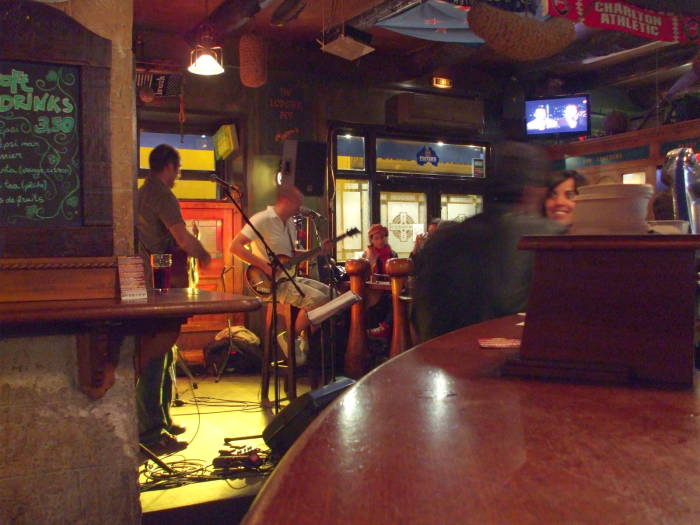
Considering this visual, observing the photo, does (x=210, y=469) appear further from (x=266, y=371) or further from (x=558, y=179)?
(x=558, y=179)

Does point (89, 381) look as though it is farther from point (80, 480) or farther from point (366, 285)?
point (366, 285)

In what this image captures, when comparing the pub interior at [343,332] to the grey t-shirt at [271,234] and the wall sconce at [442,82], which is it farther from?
the wall sconce at [442,82]

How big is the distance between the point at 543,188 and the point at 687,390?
5.31 feet

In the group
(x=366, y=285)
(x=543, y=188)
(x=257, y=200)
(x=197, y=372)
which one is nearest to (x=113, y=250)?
(x=543, y=188)

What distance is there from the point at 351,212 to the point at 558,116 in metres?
3.41

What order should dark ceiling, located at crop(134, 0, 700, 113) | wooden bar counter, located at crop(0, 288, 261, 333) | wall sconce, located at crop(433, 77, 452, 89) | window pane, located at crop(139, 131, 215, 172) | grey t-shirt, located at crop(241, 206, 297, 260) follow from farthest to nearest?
1. wall sconce, located at crop(433, 77, 452, 89)
2. window pane, located at crop(139, 131, 215, 172)
3. dark ceiling, located at crop(134, 0, 700, 113)
4. grey t-shirt, located at crop(241, 206, 297, 260)
5. wooden bar counter, located at crop(0, 288, 261, 333)

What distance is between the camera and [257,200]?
23.6ft

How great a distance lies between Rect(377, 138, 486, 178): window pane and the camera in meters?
8.42

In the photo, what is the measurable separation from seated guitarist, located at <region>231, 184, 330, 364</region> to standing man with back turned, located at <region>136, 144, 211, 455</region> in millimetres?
804

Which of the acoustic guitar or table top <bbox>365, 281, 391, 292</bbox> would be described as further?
table top <bbox>365, 281, 391, 292</bbox>

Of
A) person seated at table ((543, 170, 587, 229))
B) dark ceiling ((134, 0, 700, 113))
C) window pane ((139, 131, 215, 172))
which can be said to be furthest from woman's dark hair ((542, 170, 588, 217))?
window pane ((139, 131, 215, 172))

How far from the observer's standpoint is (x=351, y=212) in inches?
324

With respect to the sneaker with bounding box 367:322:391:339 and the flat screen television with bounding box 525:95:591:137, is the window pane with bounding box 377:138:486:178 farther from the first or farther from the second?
the sneaker with bounding box 367:322:391:339

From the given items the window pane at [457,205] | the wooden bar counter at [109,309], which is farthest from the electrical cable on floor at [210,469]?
the window pane at [457,205]
